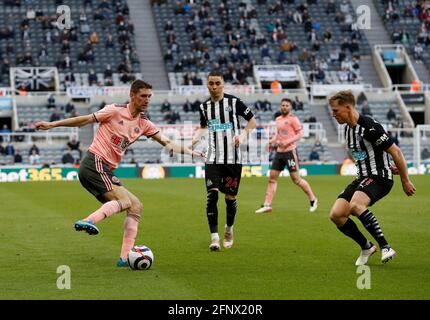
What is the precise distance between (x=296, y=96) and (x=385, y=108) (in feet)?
18.4

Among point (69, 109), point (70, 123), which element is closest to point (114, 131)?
point (70, 123)

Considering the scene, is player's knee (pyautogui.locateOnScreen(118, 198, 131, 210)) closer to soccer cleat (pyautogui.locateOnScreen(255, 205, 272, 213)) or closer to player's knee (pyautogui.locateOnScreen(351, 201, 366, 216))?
player's knee (pyautogui.locateOnScreen(351, 201, 366, 216))

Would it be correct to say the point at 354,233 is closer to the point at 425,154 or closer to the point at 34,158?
the point at 34,158

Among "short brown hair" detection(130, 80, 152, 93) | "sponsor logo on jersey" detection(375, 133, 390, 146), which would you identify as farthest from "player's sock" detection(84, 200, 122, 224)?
"sponsor logo on jersey" detection(375, 133, 390, 146)

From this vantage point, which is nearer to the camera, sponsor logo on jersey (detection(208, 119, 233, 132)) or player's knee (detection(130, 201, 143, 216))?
player's knee (detection(130, 201, 143, 216))

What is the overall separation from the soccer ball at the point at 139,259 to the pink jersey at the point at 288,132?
10.6m

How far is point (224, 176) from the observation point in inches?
571

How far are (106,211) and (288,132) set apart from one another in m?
11.1

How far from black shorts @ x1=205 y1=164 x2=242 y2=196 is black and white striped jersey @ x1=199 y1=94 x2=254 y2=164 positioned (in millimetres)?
77

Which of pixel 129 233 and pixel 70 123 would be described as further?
pixel 129 233

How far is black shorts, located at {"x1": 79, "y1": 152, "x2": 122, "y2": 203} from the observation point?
39.7 feet

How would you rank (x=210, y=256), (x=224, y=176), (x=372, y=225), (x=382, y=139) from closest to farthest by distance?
(x=382, y=139) < (x=372, y=225) < (x=210, y=256) < (x=224, y=176)
